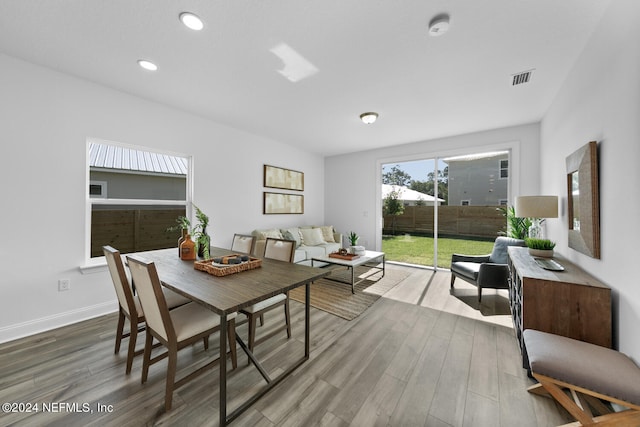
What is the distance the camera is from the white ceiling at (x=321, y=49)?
5.62ft

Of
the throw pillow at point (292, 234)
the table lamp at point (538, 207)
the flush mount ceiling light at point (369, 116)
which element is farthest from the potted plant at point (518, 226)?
the throw pillow at point (292, 234)

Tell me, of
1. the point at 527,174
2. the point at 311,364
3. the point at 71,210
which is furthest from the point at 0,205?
the point at 527,174

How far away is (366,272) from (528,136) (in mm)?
3565

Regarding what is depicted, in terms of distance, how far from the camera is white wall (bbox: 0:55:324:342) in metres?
2.27

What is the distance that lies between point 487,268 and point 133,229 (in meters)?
4.67

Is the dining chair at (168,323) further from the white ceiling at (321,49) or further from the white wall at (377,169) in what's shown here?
the white wall at (377,169)

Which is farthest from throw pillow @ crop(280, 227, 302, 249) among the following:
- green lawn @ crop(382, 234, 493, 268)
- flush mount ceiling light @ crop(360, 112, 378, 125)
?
flush mount ceiling light @ crop(360, 112, 378, 125)

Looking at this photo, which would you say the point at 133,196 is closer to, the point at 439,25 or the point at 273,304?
the point at 273,304

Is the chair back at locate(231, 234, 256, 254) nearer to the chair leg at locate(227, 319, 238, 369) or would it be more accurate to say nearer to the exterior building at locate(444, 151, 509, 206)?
the chair leg at locate(227, 319, 238, 369)

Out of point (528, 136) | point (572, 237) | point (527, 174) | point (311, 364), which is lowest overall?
point (311, 364)

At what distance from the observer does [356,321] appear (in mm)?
2693

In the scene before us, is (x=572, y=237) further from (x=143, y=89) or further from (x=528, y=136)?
(x=143, y=89)

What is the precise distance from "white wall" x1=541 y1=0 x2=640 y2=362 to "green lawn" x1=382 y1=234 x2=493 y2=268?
100 inches

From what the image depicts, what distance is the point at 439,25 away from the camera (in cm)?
179
